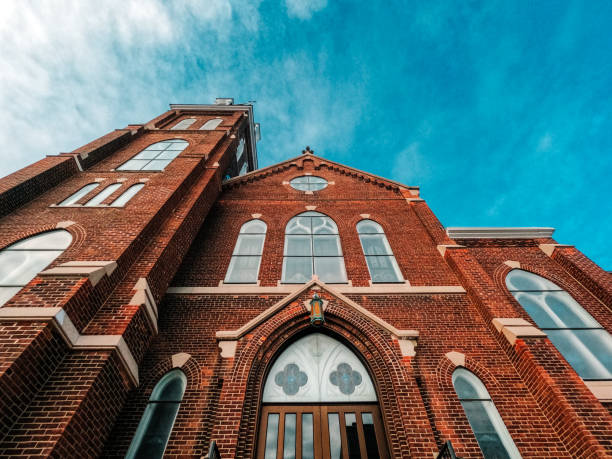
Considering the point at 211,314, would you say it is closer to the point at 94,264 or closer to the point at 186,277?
Result: the point at 186,277

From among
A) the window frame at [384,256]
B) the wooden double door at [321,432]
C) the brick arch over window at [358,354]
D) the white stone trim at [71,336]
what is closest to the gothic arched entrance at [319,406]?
the wooden double door at [321,432]

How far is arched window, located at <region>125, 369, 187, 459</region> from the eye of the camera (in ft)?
18.0

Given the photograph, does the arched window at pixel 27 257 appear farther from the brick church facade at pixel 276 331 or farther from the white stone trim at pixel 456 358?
the white stone trim at pixel 456 358

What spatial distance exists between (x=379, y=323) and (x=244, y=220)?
20.1 feet

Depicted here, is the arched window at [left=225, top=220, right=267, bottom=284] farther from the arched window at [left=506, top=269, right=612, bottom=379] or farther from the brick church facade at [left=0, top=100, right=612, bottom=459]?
the arched window at [left=506, top=269, right=612, bottom=379]

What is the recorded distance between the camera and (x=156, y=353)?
668 centimetres

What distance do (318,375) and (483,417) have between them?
3206mm

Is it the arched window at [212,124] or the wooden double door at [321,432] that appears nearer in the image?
the wooden double door at [321,432]

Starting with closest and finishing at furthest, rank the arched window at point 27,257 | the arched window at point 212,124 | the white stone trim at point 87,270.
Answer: the white stone trim at point 87,270 < the arched window at point 27,257 < the arched window at point 212,124

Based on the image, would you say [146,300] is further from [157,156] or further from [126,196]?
[157,156]

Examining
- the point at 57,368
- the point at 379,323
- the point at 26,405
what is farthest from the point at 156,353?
the point at 379,323

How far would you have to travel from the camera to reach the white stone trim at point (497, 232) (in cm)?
1022

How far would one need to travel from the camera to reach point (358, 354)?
271 inches

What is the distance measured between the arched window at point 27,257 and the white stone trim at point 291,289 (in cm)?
281
